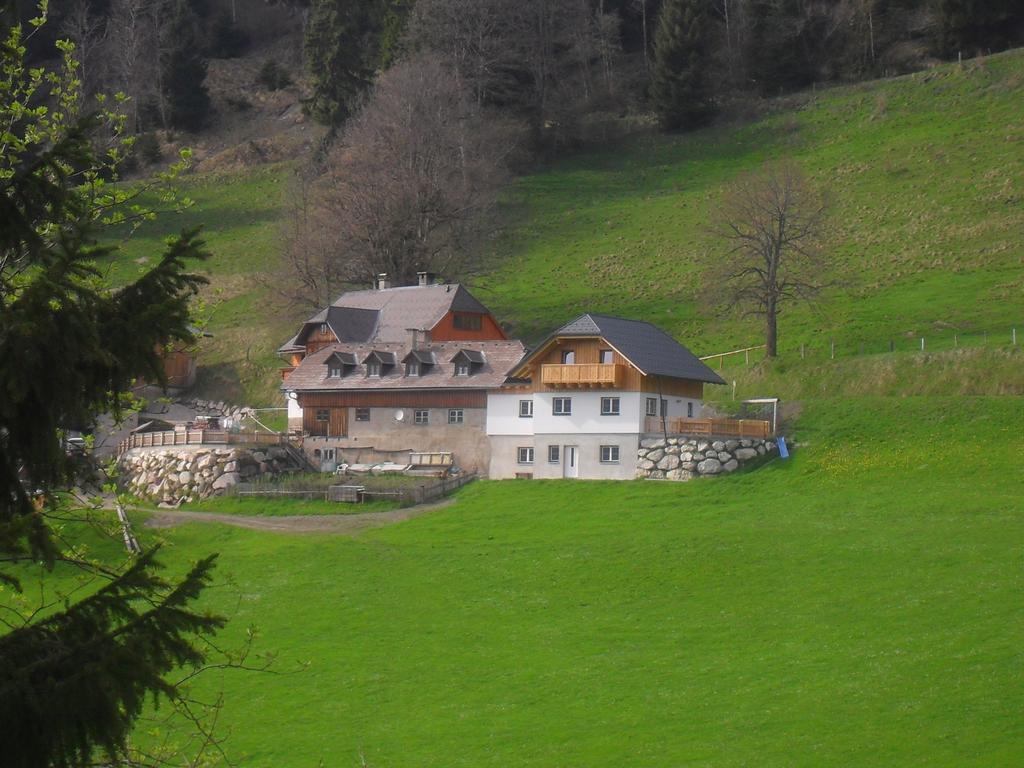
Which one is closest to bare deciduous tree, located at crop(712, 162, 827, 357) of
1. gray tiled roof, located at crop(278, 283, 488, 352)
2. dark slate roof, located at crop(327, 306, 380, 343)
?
gray tiled roof, located at crop(278, 283, 488, 352)

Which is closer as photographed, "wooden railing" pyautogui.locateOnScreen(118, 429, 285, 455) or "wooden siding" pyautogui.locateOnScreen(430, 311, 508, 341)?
"wooden railing" pyautogui.locateOnScreen(118, 429, 285, 455)

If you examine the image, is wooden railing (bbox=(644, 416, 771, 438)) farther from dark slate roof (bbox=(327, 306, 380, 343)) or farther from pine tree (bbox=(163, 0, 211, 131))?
pine tree (bbox=(163, 0, 211, 131))

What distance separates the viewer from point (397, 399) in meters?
56.2

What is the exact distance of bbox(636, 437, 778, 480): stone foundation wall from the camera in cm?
4906

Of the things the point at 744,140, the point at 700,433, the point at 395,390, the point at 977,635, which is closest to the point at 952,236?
the point at 744,140

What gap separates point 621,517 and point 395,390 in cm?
1480

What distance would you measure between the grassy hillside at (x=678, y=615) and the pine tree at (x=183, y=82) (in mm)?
71159

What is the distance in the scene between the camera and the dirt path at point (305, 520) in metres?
46.8

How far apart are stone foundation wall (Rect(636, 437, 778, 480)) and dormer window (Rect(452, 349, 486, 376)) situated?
9.33m

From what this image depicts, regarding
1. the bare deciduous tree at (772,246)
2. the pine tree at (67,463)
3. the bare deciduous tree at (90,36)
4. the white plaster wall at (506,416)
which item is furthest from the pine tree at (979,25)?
the pine tree at (67,463)

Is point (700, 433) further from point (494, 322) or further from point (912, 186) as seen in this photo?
Result: point (912, 186)

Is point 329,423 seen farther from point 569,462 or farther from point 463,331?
point 569,462

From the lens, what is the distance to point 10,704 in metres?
6.94

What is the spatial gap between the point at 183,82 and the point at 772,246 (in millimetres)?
68141
